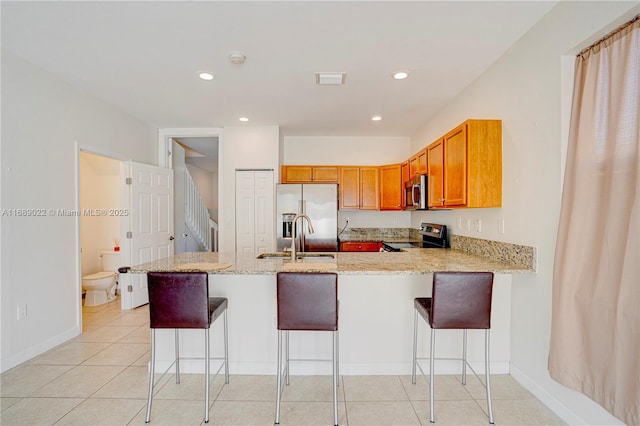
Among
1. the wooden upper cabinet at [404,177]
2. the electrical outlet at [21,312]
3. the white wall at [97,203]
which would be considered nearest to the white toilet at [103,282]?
the white wall at [97,203]

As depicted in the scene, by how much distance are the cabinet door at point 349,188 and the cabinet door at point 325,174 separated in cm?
12

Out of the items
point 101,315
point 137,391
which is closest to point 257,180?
point 101,315

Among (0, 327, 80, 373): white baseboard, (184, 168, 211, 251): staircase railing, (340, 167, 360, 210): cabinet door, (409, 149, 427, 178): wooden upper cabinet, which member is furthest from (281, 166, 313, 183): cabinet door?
(0, 327, 80, 373): white baseboard

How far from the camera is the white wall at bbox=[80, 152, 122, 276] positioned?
432 cm

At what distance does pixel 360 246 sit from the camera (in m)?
4.50

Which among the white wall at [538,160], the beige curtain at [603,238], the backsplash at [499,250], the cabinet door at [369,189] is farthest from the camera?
the cabinet door at [369,189]

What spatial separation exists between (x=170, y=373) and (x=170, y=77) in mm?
2617

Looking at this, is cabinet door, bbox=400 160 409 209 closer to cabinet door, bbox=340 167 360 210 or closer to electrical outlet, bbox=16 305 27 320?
cabinet door, bbox=340 167 360 210

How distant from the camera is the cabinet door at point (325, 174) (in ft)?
15.9

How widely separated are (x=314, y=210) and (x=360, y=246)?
0.94 meters

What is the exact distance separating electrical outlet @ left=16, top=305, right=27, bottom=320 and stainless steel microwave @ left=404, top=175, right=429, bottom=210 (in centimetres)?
391

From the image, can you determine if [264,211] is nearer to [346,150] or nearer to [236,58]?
[346,150]

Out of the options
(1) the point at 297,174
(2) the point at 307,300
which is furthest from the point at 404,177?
(2) the point at 307,300

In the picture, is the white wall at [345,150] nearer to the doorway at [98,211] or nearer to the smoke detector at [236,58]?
the smoke detector at [236,58]
